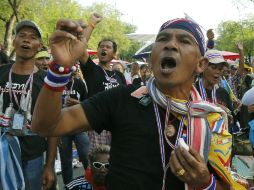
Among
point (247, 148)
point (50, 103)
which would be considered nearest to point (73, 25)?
point (50, 103)

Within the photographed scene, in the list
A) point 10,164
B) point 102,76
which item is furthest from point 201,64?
point 102,76

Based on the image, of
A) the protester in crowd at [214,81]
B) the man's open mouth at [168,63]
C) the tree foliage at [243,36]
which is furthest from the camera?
the tree foliage at [243,36]

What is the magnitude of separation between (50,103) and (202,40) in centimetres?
94

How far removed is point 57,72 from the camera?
5.57 feet

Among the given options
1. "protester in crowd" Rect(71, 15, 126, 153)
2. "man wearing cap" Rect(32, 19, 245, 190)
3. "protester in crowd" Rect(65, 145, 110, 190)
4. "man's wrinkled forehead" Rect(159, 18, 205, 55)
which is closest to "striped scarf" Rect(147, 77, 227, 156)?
"man wearing cap" Rect(32, 19, 245, 190)

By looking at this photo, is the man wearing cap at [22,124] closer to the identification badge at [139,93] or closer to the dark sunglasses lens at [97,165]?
the dark sunglasses lens at [97,165]

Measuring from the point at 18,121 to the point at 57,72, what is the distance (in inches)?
68.3

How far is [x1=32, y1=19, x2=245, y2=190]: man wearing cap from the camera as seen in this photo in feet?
5.93

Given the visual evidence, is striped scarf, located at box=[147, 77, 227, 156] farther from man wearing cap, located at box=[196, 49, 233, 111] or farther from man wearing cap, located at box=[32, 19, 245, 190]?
man wearing cap, located at box=[196, 49, 233, 111]

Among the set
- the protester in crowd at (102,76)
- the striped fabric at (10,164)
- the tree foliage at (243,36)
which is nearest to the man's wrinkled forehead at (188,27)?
the striped fabric at (10,164)

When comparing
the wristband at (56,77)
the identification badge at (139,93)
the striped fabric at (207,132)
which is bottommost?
Result: the striped fabric at (207,132)

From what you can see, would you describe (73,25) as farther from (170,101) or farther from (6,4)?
(6,4)

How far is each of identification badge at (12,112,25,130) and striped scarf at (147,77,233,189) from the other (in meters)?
1.60

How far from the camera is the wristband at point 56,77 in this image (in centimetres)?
170
